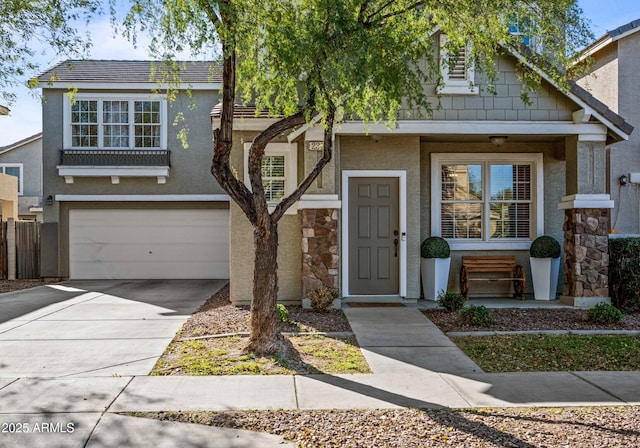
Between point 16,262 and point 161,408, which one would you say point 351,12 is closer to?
point 161,408

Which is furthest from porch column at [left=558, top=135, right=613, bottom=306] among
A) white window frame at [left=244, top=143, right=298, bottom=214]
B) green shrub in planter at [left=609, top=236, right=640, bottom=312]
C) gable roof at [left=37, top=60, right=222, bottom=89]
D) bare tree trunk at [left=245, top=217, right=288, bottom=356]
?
gable roof at [left=37, top=60, right=222, bottom=89]

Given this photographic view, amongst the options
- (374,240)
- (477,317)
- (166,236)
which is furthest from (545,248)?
(166,236)

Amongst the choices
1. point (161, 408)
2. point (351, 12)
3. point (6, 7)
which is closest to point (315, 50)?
point (351, 12)

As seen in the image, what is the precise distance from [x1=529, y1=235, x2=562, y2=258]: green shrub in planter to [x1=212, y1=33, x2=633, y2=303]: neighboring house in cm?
32

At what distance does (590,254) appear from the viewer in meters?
10.3

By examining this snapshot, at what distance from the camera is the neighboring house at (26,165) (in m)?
27.1

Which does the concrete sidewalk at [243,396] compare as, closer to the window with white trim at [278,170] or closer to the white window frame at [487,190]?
the window with white trim at [278,170]

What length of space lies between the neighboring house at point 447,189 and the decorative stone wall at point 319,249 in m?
0.02

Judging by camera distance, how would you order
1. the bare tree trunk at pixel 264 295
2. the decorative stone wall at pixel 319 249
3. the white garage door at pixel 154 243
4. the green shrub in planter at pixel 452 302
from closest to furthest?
the bare tree trunk at pixel 264 295
the green shrub in planter at pixel 452 302
the decorative stone wall at pixel 319 249
the white garage door at pixel 154 243

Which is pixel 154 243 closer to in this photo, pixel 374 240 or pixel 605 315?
pixel 374 240

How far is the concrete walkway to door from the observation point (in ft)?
21.9

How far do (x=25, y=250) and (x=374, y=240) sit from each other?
485 inches

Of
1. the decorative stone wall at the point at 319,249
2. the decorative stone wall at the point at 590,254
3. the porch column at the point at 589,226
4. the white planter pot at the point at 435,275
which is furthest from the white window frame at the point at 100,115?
the decorative stone wall at the point at 590,254

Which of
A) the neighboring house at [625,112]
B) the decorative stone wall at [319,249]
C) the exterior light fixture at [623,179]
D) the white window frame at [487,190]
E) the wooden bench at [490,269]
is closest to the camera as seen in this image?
the decorative stone wall at [319,249]
